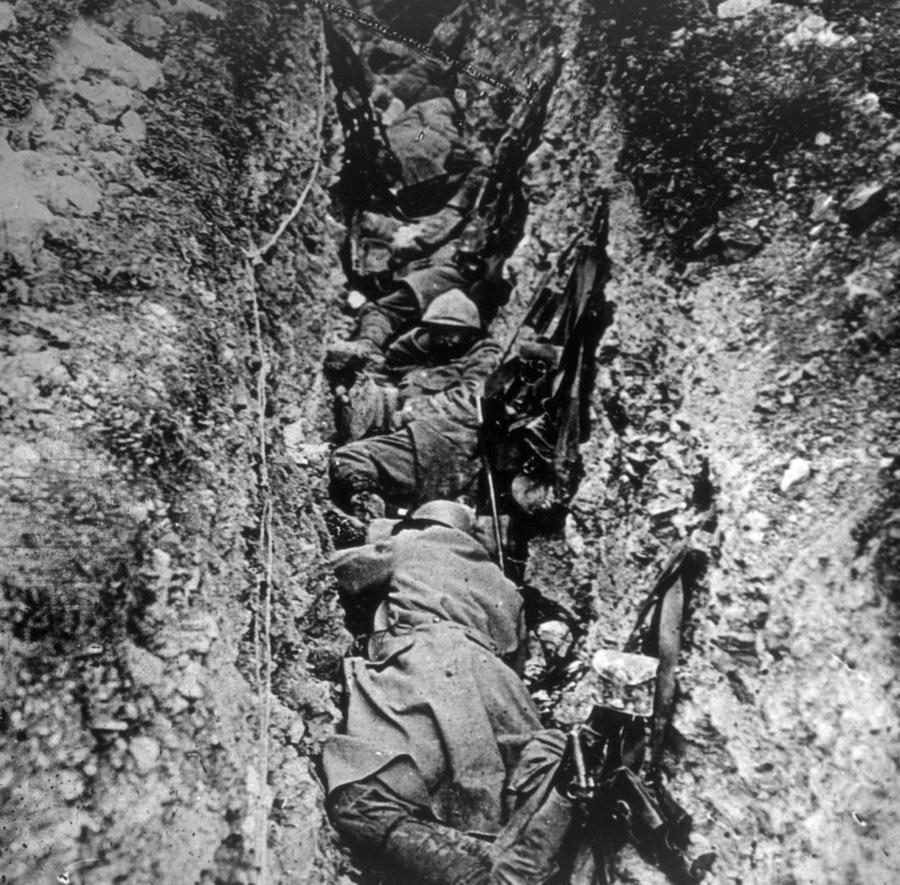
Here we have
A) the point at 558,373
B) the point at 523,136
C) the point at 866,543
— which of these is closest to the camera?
the point at 866,543

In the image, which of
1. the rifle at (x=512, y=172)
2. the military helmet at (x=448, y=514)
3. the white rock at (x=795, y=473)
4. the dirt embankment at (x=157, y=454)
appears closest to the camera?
the dirt embankment at (x=157, y=454)

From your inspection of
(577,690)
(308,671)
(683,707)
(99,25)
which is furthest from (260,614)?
(99,25)

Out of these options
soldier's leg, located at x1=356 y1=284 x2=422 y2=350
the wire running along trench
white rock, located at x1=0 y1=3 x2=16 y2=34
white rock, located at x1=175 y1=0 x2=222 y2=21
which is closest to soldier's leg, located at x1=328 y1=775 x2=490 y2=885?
the wire running along trench

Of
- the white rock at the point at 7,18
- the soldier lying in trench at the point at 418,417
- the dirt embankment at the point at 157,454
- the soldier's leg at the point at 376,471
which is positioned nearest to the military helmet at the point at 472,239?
the soldier lying in trench at the point at 418,417

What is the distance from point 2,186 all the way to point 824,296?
1831mm

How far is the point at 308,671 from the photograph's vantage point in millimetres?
1395

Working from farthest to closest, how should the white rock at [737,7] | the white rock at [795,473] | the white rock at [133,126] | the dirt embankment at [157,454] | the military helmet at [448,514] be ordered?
the white rock at [737,7], the white rock at [133,126], the military helmet at [448,514], the white rock at [795,473], the dirt embankment at [157,454]

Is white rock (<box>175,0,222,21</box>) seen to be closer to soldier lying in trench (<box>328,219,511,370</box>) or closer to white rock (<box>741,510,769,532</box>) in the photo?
soldier lying in trench (<box>328,219,511,370</box>)

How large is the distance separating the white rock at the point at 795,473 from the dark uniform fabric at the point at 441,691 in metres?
0.62

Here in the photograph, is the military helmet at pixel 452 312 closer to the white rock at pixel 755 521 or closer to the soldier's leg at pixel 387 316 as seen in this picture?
the soldier's leg at pixel 387 316

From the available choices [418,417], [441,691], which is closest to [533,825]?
[441,691]

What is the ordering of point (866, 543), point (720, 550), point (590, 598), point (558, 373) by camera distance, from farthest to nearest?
point (558, 373), point (590, 598), point (720, 550), point (866, 543)

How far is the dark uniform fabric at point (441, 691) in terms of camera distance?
3.98 feet

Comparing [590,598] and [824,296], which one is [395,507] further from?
[824,296]
